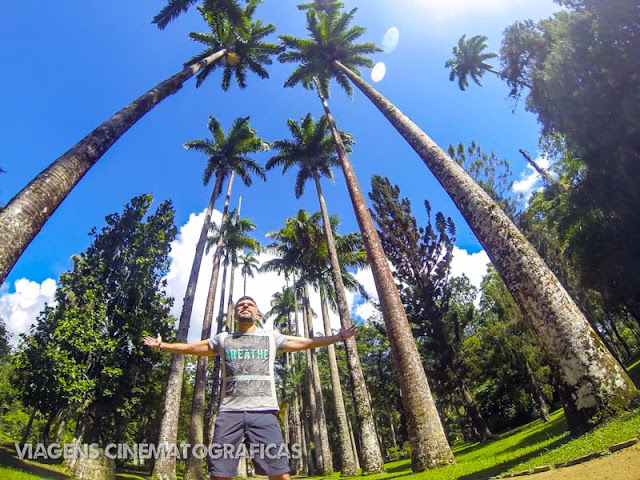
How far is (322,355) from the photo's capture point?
44.8 meters

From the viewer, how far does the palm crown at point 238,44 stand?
14883mm

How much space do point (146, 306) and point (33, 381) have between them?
20.0ft

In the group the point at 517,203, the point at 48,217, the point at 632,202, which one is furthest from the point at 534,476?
the point at 517,203

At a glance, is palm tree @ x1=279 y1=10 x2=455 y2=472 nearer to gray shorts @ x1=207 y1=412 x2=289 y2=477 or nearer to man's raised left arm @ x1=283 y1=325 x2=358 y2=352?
man's raised left arm @ x1=283 y1=325 x2=358 y2=352

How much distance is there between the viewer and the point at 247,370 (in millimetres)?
3145

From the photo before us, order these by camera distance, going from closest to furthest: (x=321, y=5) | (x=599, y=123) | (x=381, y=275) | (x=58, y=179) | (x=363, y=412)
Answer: (x=58, y=179), (x=381, y=275), (x=599, y=123), (x=363, y=412), (x=321, y=5)

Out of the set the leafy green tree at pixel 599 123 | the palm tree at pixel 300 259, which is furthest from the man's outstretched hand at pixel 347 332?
the palm tree at pixel 300 259

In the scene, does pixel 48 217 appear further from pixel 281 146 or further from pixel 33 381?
pixel 281 146

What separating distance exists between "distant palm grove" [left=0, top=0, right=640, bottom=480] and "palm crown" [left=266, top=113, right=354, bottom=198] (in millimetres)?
110

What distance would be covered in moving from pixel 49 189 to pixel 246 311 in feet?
14.7

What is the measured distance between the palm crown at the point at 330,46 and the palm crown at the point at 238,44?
1.27m

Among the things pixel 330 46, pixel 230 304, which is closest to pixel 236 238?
pixel 230 304

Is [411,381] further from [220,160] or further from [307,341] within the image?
[220,160]

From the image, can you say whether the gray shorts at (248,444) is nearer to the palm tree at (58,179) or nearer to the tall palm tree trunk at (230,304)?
the palm tree at (58,179)
